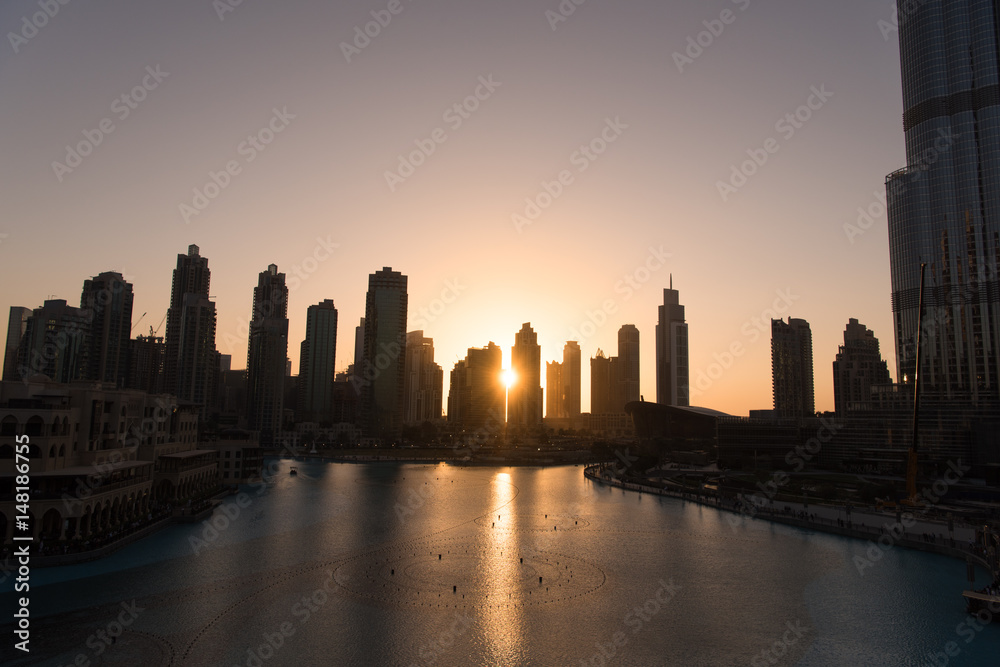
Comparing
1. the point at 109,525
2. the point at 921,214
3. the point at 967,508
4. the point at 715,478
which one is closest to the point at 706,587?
the point at 109,525

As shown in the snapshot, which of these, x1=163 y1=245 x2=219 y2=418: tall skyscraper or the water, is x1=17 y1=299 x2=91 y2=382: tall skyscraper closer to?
x1=163 y1=245 x2=219 y2=418: tall skyscraper

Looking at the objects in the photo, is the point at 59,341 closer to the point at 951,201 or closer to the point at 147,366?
the point at 147,366

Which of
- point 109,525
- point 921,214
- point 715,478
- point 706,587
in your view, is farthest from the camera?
point 921,214

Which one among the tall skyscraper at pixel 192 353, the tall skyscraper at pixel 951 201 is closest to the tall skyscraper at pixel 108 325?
the tall skyscraper at pixel 192 353

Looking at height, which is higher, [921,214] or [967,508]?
[921,214]

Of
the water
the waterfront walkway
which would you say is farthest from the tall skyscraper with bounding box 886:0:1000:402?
the water

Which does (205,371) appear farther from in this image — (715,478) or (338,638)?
(338,638)

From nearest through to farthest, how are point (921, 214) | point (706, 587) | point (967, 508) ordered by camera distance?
point (706, 587) < point (967, 508) < point (921, 214)
